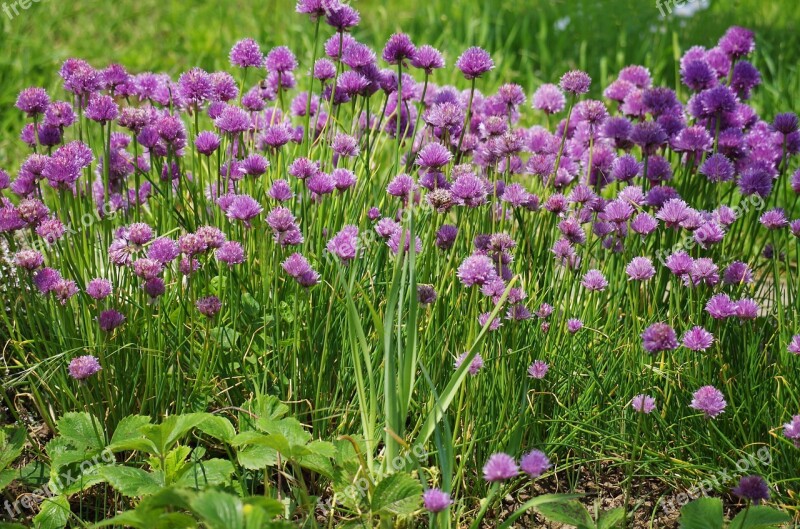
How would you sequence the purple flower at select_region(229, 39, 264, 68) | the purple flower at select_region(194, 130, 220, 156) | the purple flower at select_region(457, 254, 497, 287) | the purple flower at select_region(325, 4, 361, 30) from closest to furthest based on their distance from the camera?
the purple flower at select_region(457, 254, 497, 287), the purple flower at select_region(194, 130, 220, 156), the purple flower at select_region(325, 4, 361, 30), the purple flower at select_region(229, 39, 264, 68)

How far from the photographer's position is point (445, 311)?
2.61 metres

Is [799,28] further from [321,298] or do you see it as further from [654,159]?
[321,298]

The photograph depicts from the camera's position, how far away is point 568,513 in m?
2.07

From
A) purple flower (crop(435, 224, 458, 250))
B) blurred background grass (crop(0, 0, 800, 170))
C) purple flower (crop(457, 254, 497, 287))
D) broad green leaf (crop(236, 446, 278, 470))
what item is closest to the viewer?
broad green leaf (crop(236, 446, 278, 470))

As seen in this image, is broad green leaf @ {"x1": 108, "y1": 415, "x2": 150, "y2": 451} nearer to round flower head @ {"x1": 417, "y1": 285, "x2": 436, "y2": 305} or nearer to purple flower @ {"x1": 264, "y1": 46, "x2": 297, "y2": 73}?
round flower head @ {"x1": 417, "y1": 285, "x2": 436, "y2": 305}

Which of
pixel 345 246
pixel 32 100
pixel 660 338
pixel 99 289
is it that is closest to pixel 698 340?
pixel 660 338

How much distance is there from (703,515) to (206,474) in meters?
1.14

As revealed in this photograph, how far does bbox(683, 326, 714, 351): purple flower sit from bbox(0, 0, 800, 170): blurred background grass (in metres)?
3.15

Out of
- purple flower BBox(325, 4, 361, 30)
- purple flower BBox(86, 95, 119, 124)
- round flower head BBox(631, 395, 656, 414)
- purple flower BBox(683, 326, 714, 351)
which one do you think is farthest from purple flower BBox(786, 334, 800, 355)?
purple flower BBox(86, 95, 119, 124)

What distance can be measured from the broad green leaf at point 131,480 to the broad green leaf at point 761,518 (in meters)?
1.30

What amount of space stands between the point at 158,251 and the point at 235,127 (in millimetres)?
497

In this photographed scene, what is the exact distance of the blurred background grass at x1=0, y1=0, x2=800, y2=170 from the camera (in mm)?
5430

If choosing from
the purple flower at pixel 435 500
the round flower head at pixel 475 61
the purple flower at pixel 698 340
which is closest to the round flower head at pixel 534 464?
the purple flower at pixel 435 500

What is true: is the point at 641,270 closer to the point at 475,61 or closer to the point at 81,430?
the point at 475,61
